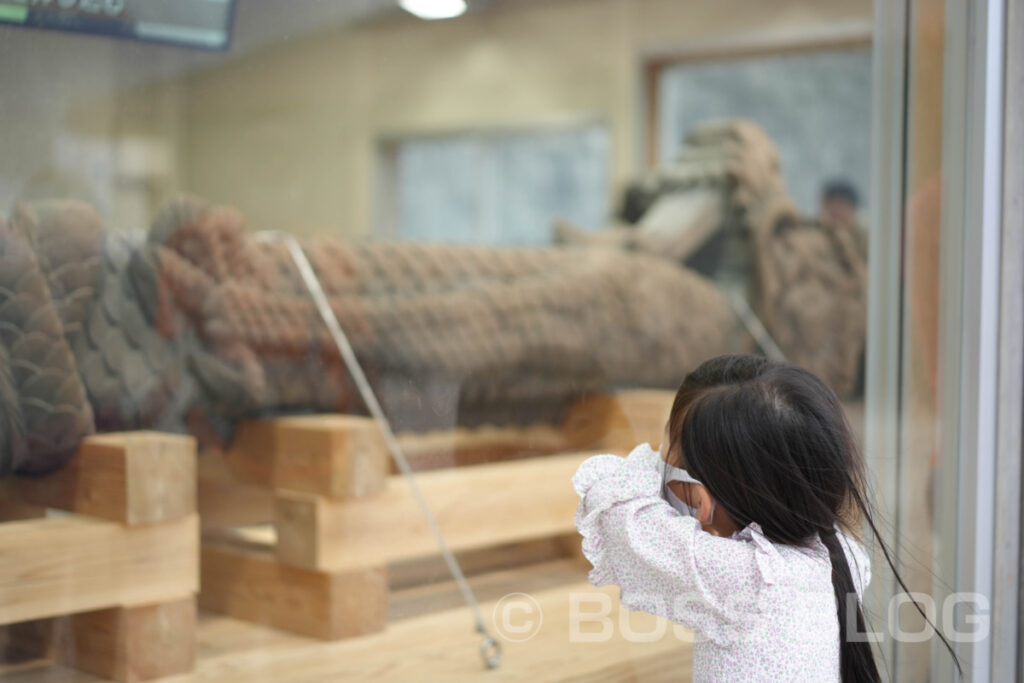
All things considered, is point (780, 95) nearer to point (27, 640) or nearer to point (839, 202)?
point (839, 202)

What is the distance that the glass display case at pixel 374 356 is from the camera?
78cm

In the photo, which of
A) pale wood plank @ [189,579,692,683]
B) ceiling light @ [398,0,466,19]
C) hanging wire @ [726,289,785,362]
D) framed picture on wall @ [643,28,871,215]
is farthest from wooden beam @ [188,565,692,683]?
framed picture on wall @ [643,28,871,215]

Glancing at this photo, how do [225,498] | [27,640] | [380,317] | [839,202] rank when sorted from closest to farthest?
[27,640] → [225,498] → [380,317] → [839,202]

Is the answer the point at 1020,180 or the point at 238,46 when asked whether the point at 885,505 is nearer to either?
the point at 1020,180

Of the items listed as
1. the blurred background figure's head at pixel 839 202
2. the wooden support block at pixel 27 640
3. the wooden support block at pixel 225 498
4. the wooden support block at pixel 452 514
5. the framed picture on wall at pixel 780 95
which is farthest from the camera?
the framed picture on wall at pixel 780 95

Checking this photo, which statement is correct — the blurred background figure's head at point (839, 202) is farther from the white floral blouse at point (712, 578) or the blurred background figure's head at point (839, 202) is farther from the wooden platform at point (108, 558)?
the wooden platform at point (108, 558)

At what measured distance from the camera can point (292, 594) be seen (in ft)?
3.06

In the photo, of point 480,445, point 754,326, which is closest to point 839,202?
point 754,326

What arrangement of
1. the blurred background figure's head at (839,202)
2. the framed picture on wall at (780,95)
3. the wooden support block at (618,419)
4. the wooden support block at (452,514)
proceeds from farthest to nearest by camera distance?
the framed picture on wall at (780,95)
the blurred background figure's head at (839,202)
the wooden support block at (618,419)
the wooden support block at (452,514)

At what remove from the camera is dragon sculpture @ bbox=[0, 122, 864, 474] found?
2.56ft

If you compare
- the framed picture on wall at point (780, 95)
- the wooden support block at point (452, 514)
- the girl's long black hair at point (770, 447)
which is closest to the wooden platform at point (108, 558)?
the wooden support block at point (452, 514)

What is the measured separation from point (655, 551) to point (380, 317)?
47 centimetres

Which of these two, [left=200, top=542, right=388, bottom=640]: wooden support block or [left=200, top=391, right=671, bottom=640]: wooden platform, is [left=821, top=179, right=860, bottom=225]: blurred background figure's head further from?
[left=200, top=542, right=388, bottom=640]: wooden support block

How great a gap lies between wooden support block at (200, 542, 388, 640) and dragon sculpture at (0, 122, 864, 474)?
0.35 ft
